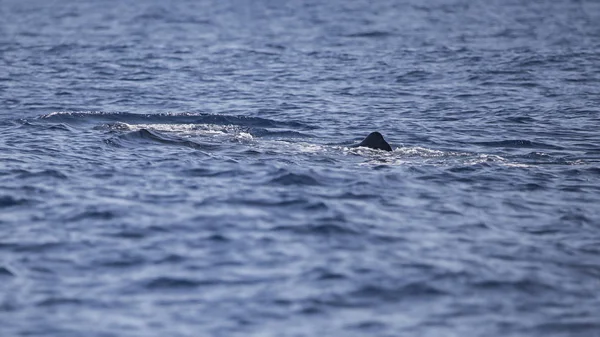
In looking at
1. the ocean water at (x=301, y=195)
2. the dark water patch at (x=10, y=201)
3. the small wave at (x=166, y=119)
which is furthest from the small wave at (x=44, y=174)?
the small wave at (x=166, y=119)

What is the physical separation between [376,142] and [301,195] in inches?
150

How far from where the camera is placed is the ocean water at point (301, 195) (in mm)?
11336

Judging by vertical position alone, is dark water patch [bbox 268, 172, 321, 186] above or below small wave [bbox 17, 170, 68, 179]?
below

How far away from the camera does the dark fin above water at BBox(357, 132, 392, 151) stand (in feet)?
63.5

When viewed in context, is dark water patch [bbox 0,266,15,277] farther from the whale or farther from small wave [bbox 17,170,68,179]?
the whale

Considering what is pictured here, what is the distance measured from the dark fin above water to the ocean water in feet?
1.00

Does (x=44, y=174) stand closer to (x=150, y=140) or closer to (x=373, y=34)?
(x=150, y=140)

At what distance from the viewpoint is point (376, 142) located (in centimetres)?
1947

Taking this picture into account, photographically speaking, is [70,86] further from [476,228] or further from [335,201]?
[476,228]

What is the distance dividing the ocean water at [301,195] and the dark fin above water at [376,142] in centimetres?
31

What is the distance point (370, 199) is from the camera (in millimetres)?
15961

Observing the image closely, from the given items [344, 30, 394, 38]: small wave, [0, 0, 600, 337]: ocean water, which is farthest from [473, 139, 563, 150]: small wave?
[344, 30, 394, 38]: small wave

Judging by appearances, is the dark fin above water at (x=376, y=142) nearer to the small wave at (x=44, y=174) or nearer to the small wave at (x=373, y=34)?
the small wave at (x=44, y=174)

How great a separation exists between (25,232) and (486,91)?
17.4 metres
